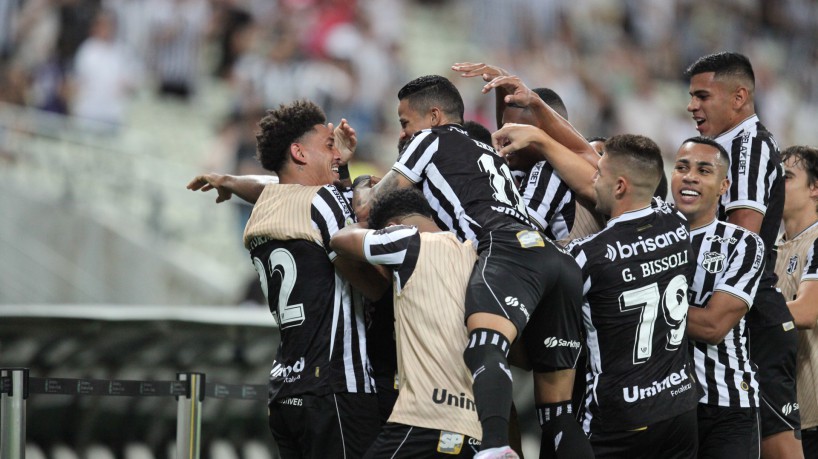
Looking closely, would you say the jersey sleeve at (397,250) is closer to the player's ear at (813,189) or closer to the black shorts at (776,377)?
the black shorts at (776,377)

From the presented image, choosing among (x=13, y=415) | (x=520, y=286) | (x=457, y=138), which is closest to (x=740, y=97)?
(x=457, y=138)

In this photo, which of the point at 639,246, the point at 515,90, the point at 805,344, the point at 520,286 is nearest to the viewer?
the point at 520,286

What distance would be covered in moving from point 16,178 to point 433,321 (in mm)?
8188

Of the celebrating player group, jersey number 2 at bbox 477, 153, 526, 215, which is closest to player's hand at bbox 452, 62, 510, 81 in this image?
the celebrating player group

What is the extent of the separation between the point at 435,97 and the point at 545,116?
59cm

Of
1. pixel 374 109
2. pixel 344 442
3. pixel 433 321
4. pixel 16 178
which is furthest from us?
pixel 374 109

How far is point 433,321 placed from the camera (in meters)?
4.43

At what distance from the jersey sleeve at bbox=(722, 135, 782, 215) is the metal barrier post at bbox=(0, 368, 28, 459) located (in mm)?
3670

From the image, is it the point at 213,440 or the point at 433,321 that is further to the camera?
the point at 213,440

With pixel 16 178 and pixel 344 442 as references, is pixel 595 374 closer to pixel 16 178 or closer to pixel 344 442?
pixel 344 442

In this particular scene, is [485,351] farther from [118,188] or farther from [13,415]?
[118,188]

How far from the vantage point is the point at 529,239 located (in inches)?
185

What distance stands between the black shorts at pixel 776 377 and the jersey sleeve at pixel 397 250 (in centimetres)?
212

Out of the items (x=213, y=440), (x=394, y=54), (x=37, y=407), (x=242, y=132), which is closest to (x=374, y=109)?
(x=394, y=54)
